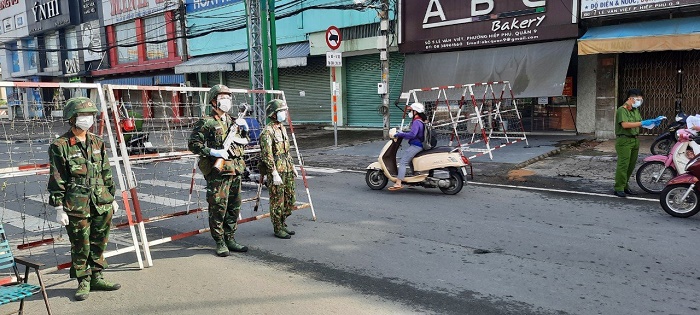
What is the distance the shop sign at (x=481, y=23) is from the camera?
49.9 feet

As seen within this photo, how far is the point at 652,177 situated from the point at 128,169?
796 cm

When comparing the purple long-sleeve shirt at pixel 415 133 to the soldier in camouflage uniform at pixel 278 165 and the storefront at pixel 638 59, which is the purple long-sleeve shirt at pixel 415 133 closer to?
the soldier in camouflage uniform at pixel 278 165

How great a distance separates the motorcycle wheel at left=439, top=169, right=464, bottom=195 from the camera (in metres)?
8.98

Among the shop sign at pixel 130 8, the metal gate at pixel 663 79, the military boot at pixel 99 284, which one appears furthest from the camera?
the shop sign at pixel 130 8

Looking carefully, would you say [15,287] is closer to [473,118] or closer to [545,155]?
[473,118]

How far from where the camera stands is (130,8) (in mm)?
30969

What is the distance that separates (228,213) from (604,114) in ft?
41.7

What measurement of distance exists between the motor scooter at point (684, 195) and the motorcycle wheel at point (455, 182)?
2988mm

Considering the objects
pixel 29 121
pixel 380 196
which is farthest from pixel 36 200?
pixel 380 196

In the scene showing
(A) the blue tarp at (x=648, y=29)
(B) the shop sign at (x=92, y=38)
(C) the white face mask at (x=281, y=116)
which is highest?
(B) the shop sign at (x=92, y=38)

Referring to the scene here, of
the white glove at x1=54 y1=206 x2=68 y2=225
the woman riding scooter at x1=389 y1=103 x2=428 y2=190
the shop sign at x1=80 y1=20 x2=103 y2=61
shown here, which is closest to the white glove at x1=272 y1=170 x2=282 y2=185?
the white glove at x1=54 y1=206 x2=68 y2=225

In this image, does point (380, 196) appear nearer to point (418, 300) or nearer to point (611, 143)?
point (418, 300)

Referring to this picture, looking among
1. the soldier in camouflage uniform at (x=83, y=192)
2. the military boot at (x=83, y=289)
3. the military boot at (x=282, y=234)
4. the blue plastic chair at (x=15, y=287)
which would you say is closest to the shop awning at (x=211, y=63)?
the military boot at (x=282, y=234)

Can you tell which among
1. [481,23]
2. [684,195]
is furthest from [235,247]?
[481,23]
